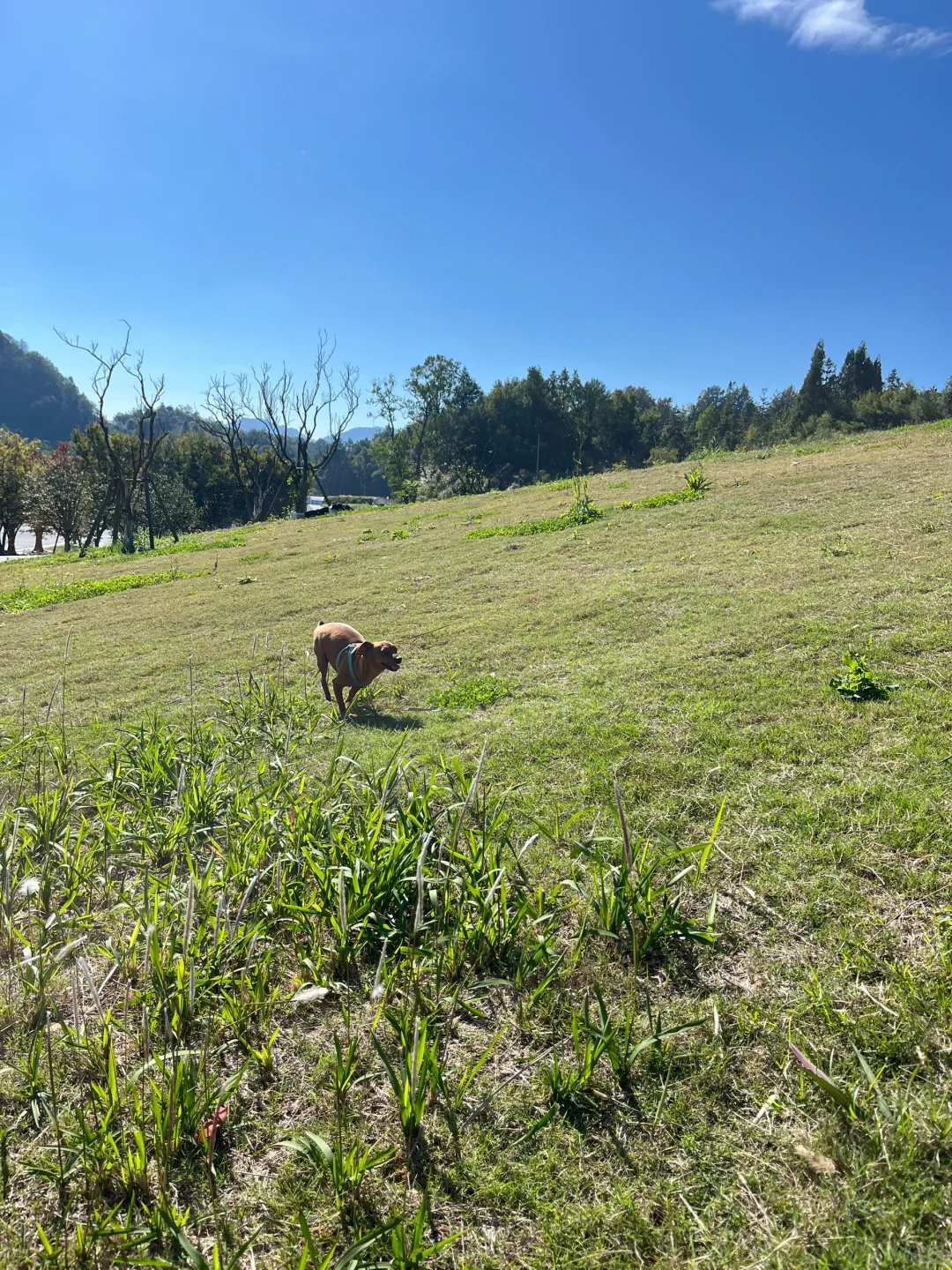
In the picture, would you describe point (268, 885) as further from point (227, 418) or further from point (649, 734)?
point (227, 418)

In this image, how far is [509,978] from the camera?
242 centimetres

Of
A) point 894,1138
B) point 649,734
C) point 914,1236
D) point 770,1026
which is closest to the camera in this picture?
point 914,1236

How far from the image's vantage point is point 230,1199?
1.68 meters

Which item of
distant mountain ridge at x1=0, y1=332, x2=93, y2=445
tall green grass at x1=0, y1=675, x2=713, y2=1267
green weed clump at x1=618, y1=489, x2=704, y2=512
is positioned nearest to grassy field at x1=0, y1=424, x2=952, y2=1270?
tall green grass at x1=0, y1=675, x2=713, y2=1267

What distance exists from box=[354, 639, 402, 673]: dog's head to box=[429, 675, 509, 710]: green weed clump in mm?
526

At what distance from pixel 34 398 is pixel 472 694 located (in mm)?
177560

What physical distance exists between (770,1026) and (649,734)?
7.11 ft

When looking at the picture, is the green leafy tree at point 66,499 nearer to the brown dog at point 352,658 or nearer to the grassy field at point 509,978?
the brown dog at point 352,658

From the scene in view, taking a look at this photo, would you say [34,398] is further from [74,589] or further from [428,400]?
[74,589]

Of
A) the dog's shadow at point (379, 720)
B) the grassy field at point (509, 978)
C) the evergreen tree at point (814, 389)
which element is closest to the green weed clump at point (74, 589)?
the grassy field at point (509, 978)

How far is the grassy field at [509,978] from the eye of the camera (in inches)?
63.2

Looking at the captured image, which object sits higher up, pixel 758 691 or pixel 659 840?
pixel 758 691

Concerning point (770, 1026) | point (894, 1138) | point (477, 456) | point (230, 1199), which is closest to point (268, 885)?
point (230, 1199)

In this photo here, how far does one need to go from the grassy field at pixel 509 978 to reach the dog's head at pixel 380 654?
1.47ft
